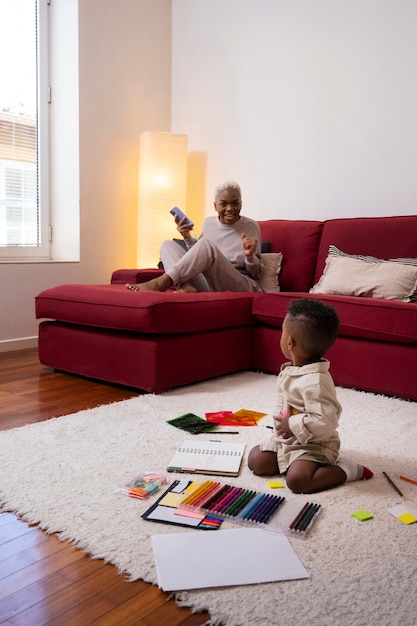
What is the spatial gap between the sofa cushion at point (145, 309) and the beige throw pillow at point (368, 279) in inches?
19.3

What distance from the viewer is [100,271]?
4.36 meters

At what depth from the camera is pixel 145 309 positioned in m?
2.53

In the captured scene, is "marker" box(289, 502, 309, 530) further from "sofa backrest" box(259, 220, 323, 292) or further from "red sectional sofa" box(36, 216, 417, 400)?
"sofa backrest" box(259, 220, 323, 292)

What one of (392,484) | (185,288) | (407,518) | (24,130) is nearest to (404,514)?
(407,518)

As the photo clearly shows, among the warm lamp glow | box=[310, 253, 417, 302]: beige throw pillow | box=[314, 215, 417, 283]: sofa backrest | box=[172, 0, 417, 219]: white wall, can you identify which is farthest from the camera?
the warm lamp glow

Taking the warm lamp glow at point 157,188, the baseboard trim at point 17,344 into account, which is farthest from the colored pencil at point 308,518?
the warm lamp glow at point 157,188

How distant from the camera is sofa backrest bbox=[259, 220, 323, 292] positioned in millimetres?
3506

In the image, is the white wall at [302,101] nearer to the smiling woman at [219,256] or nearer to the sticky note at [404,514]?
the smiling woman at [219,256]

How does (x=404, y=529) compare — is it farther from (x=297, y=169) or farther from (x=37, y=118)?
(x=37, y=118)

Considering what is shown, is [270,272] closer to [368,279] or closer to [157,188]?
[368,279]

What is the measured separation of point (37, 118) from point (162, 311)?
2.37 m

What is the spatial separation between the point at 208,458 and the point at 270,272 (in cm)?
187

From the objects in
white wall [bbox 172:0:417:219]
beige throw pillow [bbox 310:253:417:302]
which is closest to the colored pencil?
beige throw pillow [bbox 310:253:417:302]

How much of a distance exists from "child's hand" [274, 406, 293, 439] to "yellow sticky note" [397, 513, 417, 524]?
368mm
